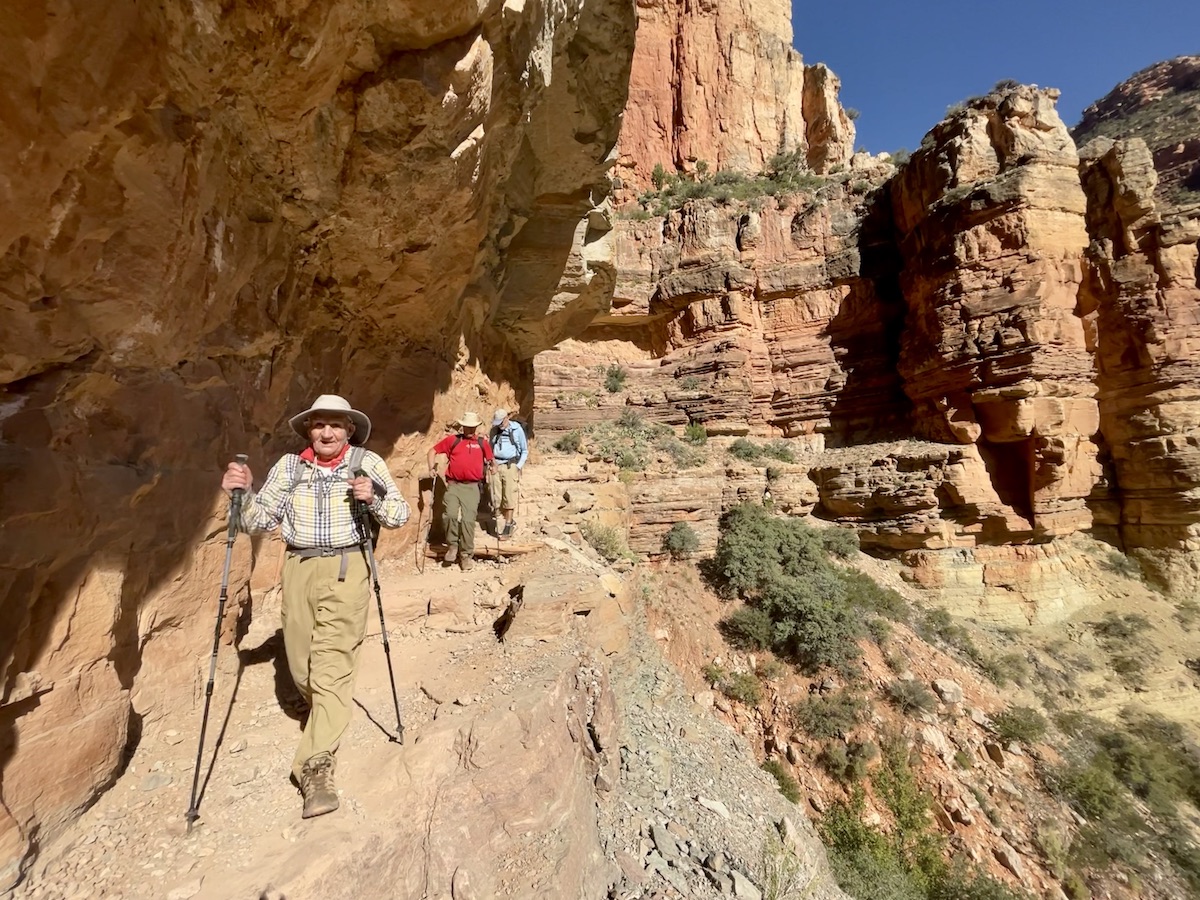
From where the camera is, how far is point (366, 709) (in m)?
3.20

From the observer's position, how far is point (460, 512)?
5.21m

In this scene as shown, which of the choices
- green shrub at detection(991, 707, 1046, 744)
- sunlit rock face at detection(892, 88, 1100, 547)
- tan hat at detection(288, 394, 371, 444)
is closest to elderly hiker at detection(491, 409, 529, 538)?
tan hat at detection(288, 394, 371, 444)

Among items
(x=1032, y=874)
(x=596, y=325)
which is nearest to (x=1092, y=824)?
(x=1032, y=874)

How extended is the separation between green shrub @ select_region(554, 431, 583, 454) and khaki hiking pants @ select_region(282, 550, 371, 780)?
34.2 ft

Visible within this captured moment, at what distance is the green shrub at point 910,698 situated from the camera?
8.38 meters

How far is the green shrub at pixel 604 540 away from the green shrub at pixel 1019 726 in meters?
6.75

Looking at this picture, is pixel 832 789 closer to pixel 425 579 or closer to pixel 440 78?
pixel 425 579

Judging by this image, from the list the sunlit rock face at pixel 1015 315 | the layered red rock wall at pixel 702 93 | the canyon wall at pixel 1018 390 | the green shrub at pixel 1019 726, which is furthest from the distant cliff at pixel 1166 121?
the layered red rock wall at pixel 702 93

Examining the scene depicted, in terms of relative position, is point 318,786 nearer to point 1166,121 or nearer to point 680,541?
point 680,541

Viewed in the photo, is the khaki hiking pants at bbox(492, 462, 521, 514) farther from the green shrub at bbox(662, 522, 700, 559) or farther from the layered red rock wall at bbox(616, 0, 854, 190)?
the layered red rock wall at bbox(616, 0, 854, 190)

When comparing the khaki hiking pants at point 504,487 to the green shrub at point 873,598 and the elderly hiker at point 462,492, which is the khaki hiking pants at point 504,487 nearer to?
the elderly hiker at point 462,492

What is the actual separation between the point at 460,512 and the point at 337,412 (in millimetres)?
2498

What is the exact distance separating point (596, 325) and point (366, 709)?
16843mm

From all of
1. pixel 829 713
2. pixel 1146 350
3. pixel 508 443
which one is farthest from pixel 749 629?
pixel 1146 350
